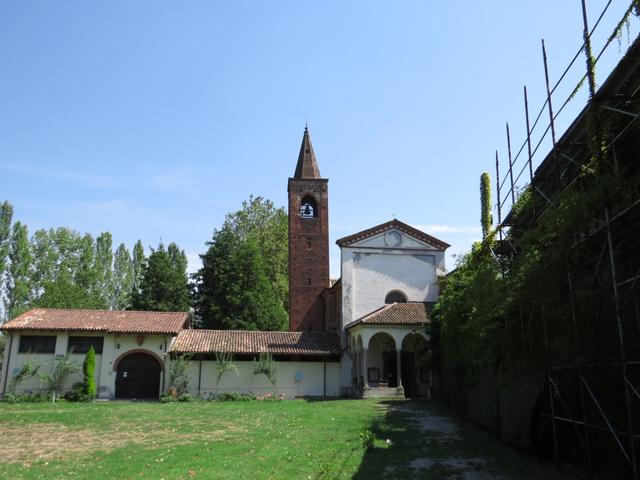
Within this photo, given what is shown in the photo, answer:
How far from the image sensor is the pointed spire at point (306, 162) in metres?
38.6

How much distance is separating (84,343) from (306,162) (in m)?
19.2

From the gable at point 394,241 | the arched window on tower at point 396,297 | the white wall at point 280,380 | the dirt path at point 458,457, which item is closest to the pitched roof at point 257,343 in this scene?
the white wall at point 280,380

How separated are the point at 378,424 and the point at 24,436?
33.4ft

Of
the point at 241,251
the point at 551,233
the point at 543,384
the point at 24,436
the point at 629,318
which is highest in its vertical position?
the point at 241,251

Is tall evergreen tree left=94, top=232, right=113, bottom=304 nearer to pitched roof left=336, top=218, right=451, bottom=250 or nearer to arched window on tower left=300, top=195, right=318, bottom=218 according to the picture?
arched window on tower left=300, top=195, right=318, bottom=218

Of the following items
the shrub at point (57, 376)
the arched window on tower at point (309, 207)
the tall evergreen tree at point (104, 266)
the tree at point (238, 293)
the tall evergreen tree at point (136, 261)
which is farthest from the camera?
the tall evergreen tree at point (136, 261)

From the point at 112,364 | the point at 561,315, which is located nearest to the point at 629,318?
the point at 561,315

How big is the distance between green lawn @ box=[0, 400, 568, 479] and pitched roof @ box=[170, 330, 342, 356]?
32.6 feet

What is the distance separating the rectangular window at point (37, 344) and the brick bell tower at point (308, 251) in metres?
14.4

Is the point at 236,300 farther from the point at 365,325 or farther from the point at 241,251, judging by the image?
the point at 365,325

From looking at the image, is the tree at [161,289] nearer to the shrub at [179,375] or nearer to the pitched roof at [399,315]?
the shrub at [179,375]

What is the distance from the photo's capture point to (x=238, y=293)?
42.3 m

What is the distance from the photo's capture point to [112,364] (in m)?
28.9

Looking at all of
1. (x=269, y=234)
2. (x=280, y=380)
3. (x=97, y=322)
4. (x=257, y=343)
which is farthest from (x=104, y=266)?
(x=280, y=380)
